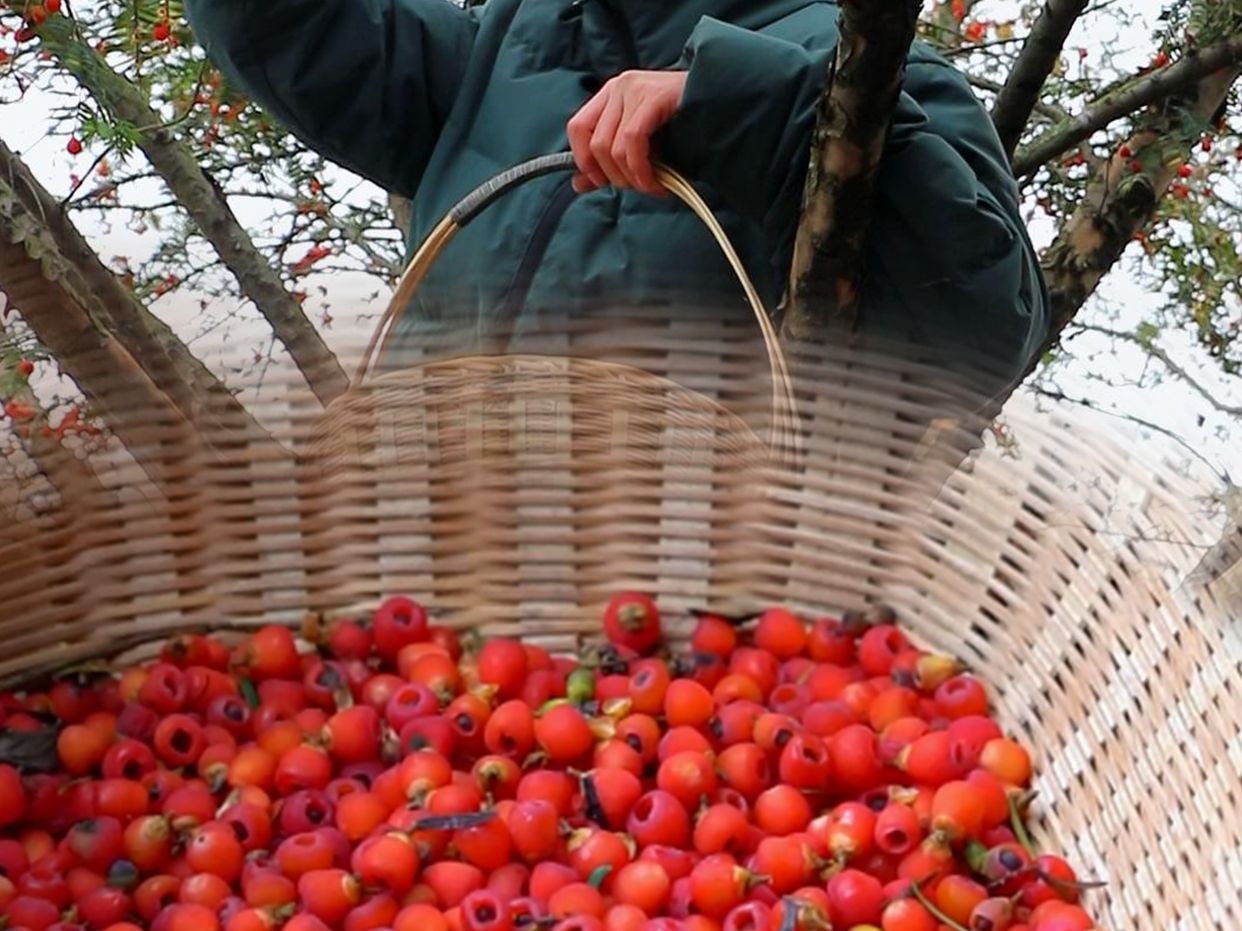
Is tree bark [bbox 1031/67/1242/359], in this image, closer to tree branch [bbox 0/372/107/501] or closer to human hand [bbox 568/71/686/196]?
human hand [bbox 568/71/686/196]

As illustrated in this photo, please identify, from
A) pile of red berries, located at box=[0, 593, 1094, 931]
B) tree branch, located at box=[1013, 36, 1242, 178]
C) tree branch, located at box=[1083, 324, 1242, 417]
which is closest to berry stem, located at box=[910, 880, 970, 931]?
pile of red berries, located at box=[0, 593, 1094, 931]

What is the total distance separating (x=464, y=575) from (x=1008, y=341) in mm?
381

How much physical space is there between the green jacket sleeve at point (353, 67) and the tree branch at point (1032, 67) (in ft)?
1.30

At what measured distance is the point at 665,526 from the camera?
3.11 ft

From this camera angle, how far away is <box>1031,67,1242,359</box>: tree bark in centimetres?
105

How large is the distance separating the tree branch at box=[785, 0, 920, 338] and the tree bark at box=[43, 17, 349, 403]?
327 mm

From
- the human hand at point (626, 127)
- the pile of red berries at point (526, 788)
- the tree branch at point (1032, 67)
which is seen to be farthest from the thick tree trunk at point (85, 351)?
the tree branch at point (1032, 67)

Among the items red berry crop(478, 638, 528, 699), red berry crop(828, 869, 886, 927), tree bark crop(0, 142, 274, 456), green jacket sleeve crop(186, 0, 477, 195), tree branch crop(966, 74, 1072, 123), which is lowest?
red berry crop(828, 869, 886, 927)

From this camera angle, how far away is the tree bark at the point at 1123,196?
41.2 inches

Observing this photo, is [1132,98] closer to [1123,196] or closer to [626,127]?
[1123,196]

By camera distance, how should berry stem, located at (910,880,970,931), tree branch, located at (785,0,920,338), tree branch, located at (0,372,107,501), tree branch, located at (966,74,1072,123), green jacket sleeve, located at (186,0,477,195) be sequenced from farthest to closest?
tree branch, located at (966,74,1072,123) < green jacket sleeve, located at (186,0,477,195) < tree branch, located at (0,372,107,501) < berry stem, located at (910,880,970,931) < tree branch, located at (785,0,920,338)

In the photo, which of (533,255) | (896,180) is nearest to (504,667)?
(533,255)

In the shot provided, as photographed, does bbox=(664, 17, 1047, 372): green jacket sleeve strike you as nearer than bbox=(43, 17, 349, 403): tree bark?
Yes

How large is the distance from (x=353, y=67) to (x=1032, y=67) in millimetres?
471
